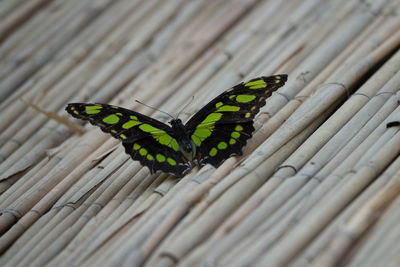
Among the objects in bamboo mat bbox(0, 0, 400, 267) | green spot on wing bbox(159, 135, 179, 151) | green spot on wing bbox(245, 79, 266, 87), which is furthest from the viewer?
green spot on wing bbox(159, 135, 179, 151)

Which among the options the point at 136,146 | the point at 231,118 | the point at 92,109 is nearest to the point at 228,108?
the point at 231,118

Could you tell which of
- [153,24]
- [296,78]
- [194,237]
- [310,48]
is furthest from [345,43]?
[194,237]

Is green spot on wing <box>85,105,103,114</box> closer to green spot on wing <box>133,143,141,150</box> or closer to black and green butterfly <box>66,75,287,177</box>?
black and green butterfly <box>66,75,287,177</box>

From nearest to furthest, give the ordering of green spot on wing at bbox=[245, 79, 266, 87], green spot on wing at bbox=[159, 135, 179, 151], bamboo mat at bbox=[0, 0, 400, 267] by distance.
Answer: bamboo mat at bbox=[0, 0, 400, 267]
green spot on wing at bbox=[245, 79, 266, 87]
green spot on wing at bbox=[159, 135, 179, 151]

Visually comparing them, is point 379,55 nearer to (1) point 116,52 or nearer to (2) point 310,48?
(2) point 310,48

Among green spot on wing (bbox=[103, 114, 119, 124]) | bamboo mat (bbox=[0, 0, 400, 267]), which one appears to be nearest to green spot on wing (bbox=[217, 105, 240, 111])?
bamboo mat (bbox=[0, 0, 400, 267])

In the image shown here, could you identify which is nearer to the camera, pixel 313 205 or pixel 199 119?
pixel 313 205

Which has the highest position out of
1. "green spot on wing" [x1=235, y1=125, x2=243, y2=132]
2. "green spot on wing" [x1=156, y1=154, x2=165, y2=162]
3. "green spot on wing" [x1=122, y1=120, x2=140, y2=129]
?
"green spot on wing" [x1=122, y1=120, x2=140, y2=129]
